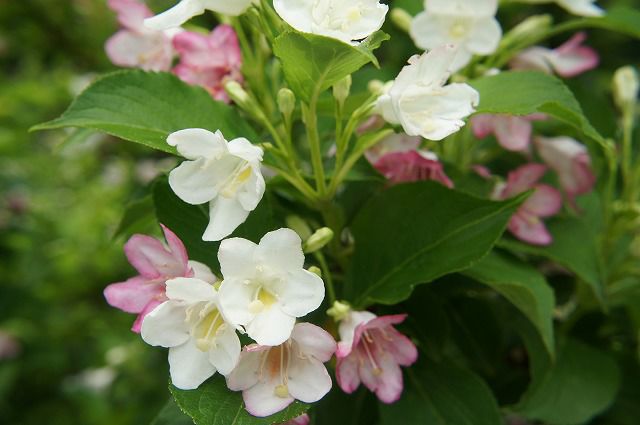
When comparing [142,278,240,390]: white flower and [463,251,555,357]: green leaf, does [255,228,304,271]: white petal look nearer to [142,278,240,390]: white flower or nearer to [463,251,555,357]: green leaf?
[142,278,240,390]: white flower

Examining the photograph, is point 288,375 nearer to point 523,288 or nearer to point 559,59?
point 523,288

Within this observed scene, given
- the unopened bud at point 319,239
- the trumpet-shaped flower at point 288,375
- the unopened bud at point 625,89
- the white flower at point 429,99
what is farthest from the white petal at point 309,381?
the unopened bud at point 625,89

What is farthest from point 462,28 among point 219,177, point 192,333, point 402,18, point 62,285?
point 62,285

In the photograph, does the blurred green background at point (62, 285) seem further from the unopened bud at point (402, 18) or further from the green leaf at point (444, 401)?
the green leaf at point (444, 401)

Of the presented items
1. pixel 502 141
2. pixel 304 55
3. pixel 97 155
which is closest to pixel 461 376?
pixel 502 141

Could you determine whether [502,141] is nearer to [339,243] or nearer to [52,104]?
[339,243]

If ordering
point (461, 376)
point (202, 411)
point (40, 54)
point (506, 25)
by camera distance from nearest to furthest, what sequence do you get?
point (202, 411) → point (461, 376) → point (506, 25) → point (40, 54)
